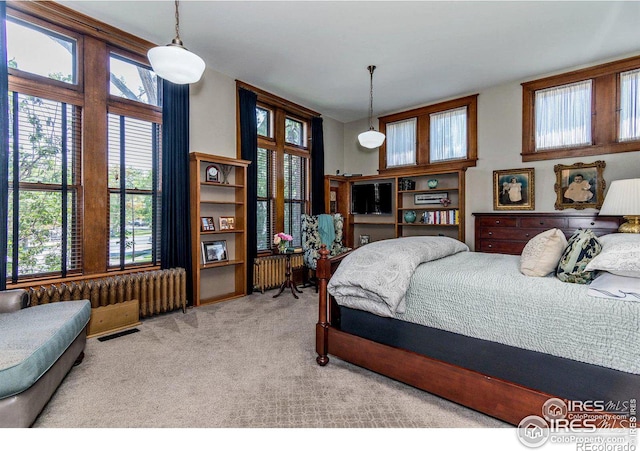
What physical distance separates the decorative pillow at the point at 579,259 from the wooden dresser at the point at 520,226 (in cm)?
281

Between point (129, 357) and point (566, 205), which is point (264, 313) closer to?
point (129, 357)

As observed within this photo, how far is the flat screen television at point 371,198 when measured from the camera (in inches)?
233

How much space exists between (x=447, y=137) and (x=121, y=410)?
546 cm

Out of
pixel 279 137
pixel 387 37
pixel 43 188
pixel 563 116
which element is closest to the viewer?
pixel 43 188

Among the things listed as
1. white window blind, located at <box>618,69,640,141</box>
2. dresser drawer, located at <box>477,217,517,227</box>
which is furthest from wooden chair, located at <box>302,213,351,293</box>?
white window blind, located at <box>618,69,640,141</box>

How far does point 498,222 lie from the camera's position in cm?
461

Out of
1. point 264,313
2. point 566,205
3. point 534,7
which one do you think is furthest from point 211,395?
point 566,205

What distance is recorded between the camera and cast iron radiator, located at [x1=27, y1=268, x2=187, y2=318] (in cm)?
285

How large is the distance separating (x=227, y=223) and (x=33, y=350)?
9.49 ft

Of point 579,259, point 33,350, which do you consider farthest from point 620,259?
point 33,350

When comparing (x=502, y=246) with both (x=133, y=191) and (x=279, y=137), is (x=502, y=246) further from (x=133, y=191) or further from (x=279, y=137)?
(x=133, y=191)

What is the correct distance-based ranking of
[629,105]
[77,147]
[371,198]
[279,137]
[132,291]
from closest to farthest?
[77,147] → [132,291] → [629,105] → [279,137] → [371,198]

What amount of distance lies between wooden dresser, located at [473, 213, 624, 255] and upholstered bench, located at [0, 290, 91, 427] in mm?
4867

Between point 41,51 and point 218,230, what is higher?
point 41,51
